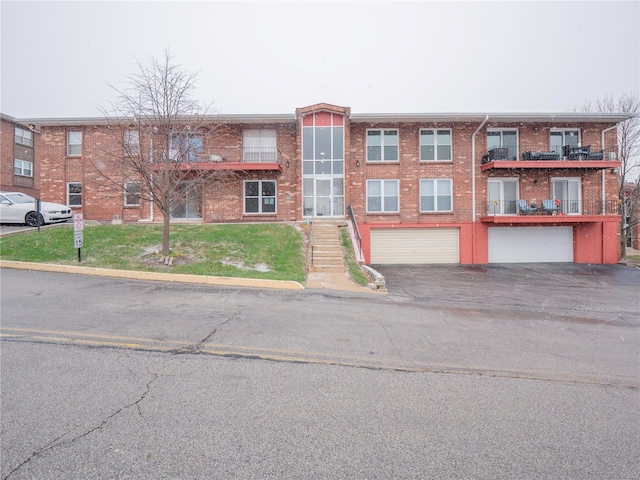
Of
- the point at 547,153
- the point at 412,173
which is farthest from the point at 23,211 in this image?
the point at 547,153

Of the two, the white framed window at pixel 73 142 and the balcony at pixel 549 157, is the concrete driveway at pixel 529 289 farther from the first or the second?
the white framed window at pixel 73 142

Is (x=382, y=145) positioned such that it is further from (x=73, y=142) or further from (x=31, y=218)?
(x=73, y=142)

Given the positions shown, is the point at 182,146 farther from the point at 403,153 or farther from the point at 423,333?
the point at 403,153

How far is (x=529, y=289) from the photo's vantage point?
38.2 feet

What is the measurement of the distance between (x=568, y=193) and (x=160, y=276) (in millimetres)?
20639

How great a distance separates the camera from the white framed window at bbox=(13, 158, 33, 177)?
2814 cm

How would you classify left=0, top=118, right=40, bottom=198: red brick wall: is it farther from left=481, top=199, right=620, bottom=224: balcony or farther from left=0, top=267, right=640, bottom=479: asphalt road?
left=481, top=199, right=620, bottom=224: balcony

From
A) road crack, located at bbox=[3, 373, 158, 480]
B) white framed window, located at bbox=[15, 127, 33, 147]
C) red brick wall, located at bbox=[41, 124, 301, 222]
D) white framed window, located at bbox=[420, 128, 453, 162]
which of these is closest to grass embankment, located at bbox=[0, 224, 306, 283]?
red brick wall, located at bbox=[41, 124, 301, 222]

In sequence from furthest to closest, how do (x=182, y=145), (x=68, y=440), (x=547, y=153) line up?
(x=547, y=153) < (x=182, y=145) < (x=68, y=440)

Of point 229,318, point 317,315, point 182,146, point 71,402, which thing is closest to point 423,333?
point 317,315

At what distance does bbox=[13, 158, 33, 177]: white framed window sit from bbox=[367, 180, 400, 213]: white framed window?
28.4m

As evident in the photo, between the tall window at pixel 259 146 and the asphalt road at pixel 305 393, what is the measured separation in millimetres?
13089

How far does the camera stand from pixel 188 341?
16.2 ft

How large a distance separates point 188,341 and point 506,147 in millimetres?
18393
